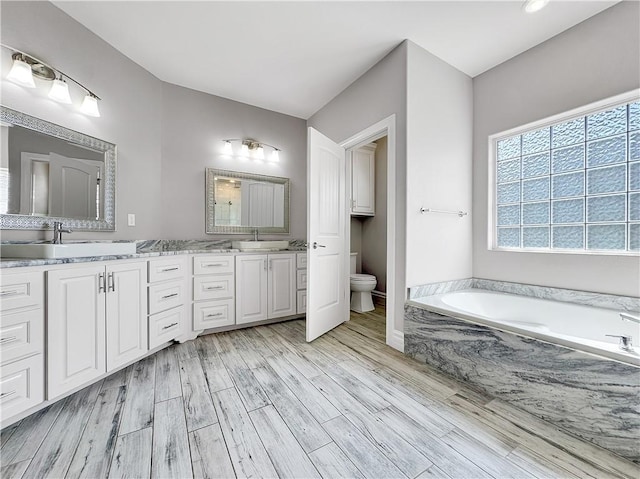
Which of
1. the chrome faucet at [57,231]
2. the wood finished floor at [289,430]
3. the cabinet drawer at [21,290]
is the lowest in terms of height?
the wood finished floor at [289,430]

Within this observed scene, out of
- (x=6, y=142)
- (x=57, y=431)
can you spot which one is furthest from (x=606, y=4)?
(x=57, y=431)

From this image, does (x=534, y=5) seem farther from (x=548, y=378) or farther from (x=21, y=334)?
(x=21, y=334)

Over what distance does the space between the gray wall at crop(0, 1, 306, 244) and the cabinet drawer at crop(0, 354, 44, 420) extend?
835mm

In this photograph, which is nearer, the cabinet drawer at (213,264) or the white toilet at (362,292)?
the cabinet drawer at (213,264)

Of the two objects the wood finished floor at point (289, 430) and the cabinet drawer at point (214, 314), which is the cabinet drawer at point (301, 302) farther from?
the wood finished floor at point (289, 430)

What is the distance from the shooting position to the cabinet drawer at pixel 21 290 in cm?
119

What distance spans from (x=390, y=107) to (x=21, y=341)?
2843mm

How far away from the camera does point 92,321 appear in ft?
5.02

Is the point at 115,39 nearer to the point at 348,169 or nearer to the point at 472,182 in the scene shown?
the point at 348,169

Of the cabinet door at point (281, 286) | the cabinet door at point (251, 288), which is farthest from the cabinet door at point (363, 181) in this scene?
the cabinet door at point (251, 288)

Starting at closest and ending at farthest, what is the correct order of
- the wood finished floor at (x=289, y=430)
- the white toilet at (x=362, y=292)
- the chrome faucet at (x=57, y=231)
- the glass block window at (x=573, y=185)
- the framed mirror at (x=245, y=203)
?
the wood finished floor at (x=289, y=430) < the chrome faucet at (x=57, y=231) < the glass block window at (x=573, y=185) < the framed mirror at (x=245, y=203) < the white toilet at (x=362, y=292)

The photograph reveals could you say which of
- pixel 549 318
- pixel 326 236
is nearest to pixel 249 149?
pixel 326 236

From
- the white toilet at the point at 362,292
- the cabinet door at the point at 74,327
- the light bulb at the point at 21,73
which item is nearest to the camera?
the cabinet door at the point at 74,327

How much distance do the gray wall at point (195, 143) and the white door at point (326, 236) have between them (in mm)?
996
